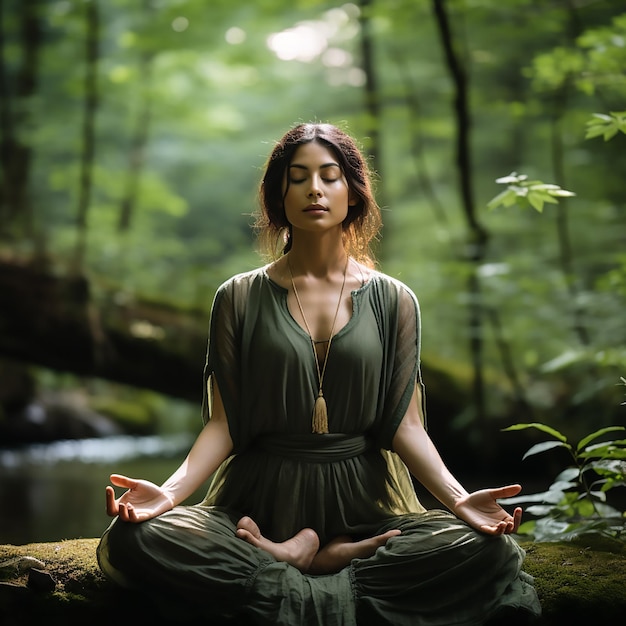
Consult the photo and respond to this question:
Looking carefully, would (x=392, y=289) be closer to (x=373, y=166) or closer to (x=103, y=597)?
(x=103, y=597)

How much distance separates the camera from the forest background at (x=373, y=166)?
219 inches

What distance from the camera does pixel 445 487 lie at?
236 cm

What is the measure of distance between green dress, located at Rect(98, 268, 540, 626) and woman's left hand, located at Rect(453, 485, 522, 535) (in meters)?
0.03

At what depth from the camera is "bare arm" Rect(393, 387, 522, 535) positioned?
7.13 ft

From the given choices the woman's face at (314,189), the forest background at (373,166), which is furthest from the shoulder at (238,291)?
the forest background at (373,166)

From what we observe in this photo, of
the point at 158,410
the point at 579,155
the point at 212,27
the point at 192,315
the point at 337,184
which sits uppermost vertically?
the point at 212,27

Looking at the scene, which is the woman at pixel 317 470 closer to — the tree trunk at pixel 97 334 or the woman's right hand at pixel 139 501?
the woman's right hand at pixel 139 501

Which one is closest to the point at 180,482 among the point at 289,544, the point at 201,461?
the point at 201,461

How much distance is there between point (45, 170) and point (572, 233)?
5.81 meters

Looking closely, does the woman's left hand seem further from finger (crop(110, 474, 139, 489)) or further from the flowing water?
the flowing water

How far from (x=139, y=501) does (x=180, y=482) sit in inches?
5.5

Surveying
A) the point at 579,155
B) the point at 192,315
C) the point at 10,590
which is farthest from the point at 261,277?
the point at 579,155

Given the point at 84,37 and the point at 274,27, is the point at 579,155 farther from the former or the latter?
the point at 84,37

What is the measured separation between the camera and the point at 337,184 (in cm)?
248
